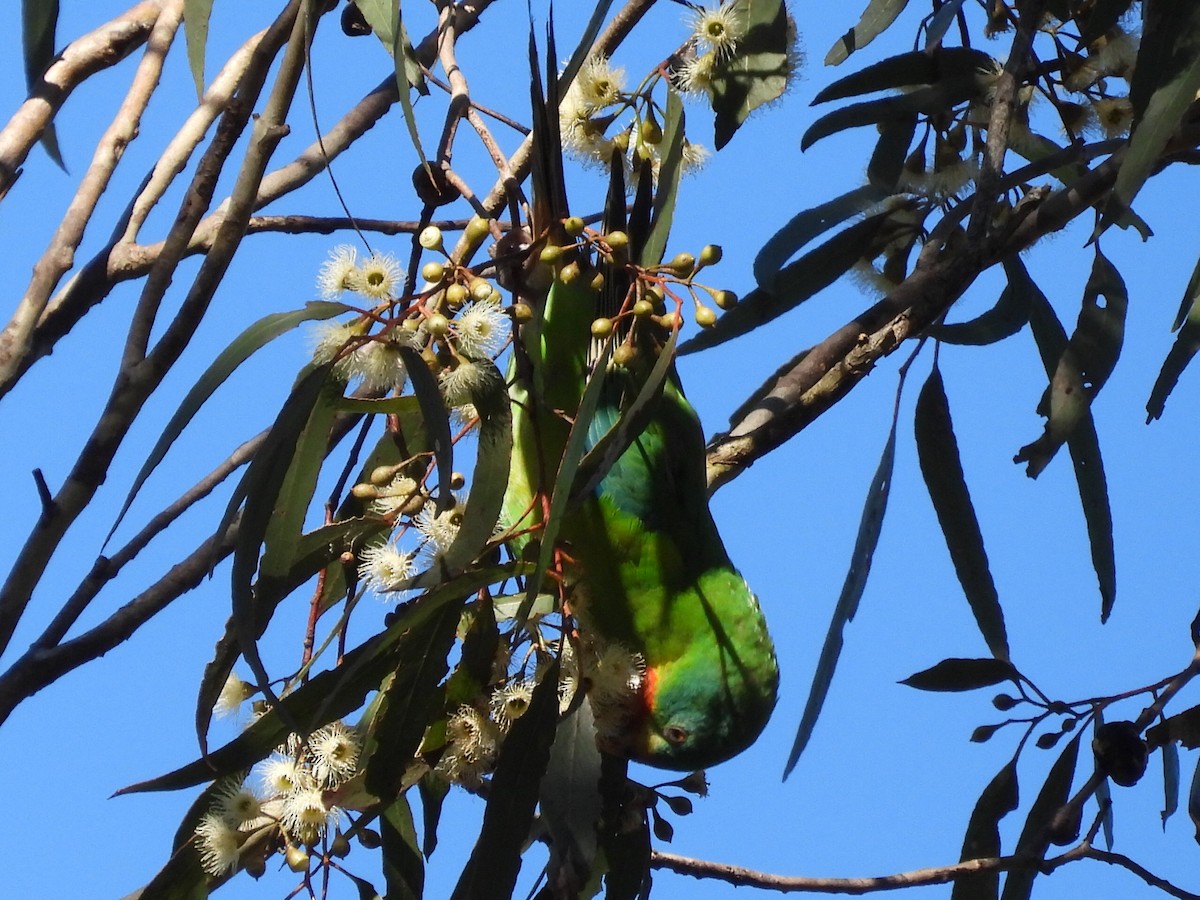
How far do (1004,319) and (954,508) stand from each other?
37 centimetres

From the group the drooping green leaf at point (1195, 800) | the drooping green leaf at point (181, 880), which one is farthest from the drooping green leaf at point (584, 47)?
the drooping green leaf at point (1195, 800)

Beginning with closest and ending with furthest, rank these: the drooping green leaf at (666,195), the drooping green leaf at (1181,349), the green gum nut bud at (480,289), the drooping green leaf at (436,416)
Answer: the drooping green leaf at (436,416)
the green gum nut bud at (480,289)
the drooping green leaf at (666,195)
the drooping green leaf at (1181,349)

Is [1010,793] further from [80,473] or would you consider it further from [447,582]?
[80,473]

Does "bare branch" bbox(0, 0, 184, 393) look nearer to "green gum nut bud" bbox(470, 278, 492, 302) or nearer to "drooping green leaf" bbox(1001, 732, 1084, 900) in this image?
"green gum nut bud" bbox(470, 278, 492, 302)

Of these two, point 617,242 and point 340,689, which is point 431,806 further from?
point 617,242

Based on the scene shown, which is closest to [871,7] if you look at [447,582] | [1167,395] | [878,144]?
[878,144]

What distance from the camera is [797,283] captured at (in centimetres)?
221

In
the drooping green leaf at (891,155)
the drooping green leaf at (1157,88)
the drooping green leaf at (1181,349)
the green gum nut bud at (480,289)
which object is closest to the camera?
the green gum nut bud at (480,289)

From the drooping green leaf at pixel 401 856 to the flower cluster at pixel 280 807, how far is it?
21 cm

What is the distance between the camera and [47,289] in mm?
1812

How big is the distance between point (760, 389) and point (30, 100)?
120 cm

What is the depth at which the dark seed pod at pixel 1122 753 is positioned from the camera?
1818 mm

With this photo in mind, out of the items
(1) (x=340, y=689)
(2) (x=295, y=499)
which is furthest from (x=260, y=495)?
(1) (x=340, y=689)

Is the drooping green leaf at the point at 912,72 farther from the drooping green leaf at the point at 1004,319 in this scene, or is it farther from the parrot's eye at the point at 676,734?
the parrot's eye at the point at 676,734
